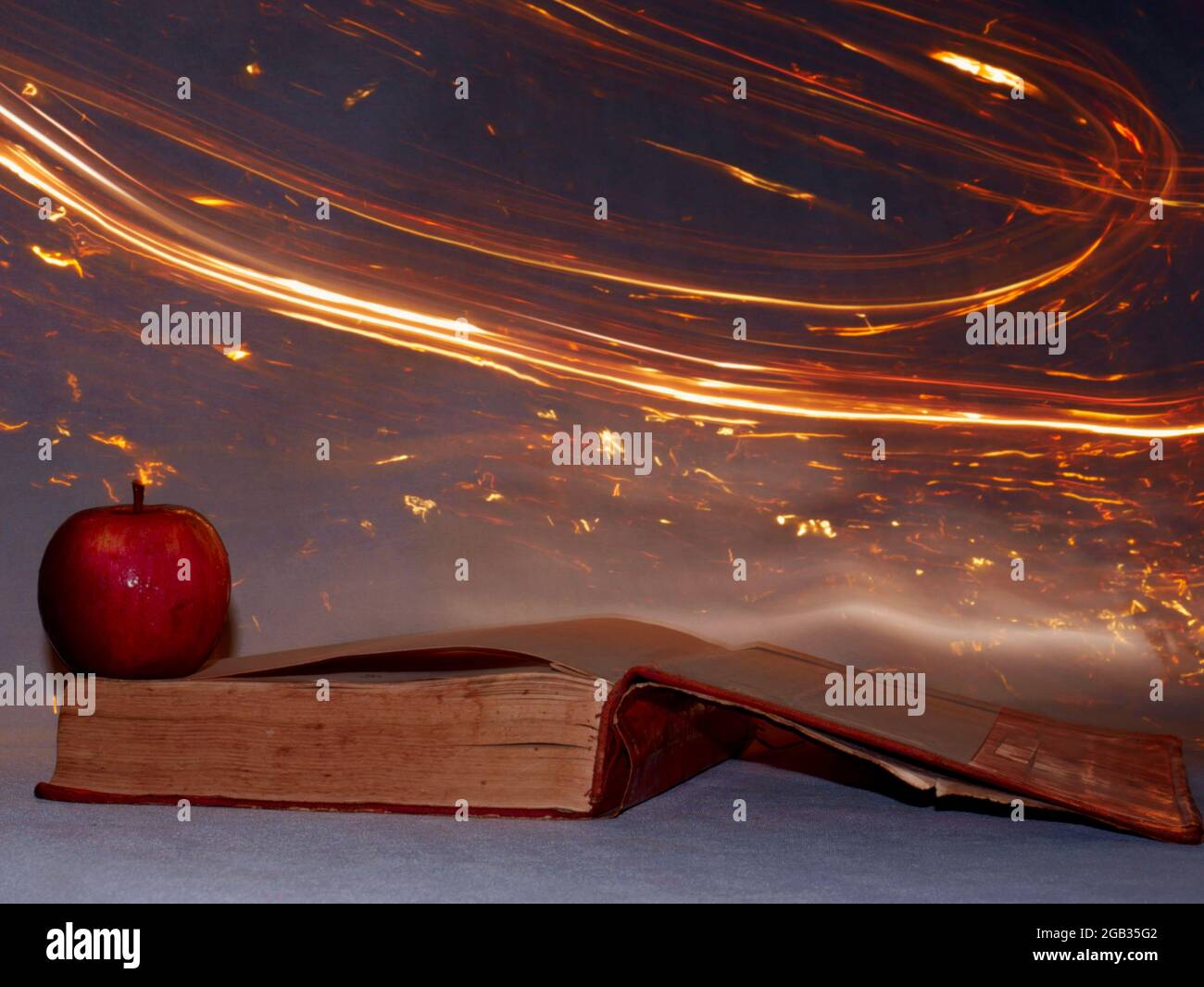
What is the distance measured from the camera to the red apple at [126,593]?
6.93 ft

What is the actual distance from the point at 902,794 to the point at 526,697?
2.13 feet

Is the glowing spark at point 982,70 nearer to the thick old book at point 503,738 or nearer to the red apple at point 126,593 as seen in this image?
the thick old book at point 503,738

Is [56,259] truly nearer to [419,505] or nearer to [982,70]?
[419,505]

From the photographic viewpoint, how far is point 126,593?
2.11 metres

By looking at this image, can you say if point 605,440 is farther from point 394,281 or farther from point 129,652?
point 129,652

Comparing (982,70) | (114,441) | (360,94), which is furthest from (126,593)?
(982,70)

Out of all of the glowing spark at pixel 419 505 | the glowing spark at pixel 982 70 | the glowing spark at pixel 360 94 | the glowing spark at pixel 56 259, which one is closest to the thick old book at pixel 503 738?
the glowing spark at pixel 419 505

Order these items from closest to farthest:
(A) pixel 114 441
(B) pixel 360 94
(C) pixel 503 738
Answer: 1. (C) pixel 503 738
2. (A) pixel 114 441
3. (B) pixel 360 94

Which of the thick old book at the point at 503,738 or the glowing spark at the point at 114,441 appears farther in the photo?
the glowing spark at the point at 114,441

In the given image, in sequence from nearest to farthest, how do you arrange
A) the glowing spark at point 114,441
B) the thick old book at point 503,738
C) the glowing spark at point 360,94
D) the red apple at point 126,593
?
the thick old book at point 503,738 → the red apple at point 126,593 → the glowing spark at point 114,441 → the glowing spark at point 360,94

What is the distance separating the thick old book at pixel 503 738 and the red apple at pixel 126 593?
57 millimetres

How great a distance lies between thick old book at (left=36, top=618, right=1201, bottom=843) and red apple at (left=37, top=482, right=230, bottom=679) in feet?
0.19

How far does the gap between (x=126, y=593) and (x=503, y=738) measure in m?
0.62

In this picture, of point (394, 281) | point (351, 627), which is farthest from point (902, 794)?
point (394, 281)
